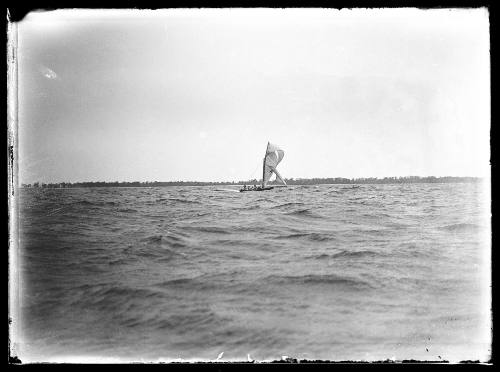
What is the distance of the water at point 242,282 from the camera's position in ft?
9.82

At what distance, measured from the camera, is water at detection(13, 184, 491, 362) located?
2.99 m

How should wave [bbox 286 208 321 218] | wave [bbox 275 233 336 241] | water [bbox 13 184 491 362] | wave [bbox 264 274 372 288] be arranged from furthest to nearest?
wave [bbox 286 208 321 218] < wave [bbox 275 233 336 241] < wave [bbox 264 274 372 288] < water [bbox 13 184 491 362]

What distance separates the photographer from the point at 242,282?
140 inches

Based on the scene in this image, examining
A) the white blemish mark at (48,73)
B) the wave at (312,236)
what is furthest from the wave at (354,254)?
the white blemish mark at (48,73)

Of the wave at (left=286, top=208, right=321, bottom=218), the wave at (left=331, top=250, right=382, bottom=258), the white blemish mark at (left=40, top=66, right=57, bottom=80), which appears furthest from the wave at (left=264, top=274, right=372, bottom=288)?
the white blemish mark at (left=40, top=66, right=57, bottom=80)

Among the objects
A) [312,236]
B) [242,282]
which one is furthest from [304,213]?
[242,282]

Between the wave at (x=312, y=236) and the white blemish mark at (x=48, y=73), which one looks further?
the wave at (x=312, y=236)

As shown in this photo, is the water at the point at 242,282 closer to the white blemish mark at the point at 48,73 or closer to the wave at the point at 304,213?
the white blemish mark at the point at 48,73

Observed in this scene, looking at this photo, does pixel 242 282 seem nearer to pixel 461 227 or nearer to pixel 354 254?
pixel 354 254

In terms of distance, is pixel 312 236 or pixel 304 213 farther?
pixel 304 213

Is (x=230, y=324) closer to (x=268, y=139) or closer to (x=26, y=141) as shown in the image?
(x=268, y=139)

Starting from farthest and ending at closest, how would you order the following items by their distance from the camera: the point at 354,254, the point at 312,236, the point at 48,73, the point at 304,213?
the point at 304,213
the point at 312,236
the point at 354,254
the point at 48,73

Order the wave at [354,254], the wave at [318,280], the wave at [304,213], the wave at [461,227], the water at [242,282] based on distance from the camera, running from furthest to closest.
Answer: the wave at [304,213] < the wave at [354,254] < the wave at [318,280] < the wave at [461,227] < the water at [242,282]

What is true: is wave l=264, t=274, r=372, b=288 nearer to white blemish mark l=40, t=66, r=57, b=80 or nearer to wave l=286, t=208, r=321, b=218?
wave l=286, t=208, r=321, b=218
